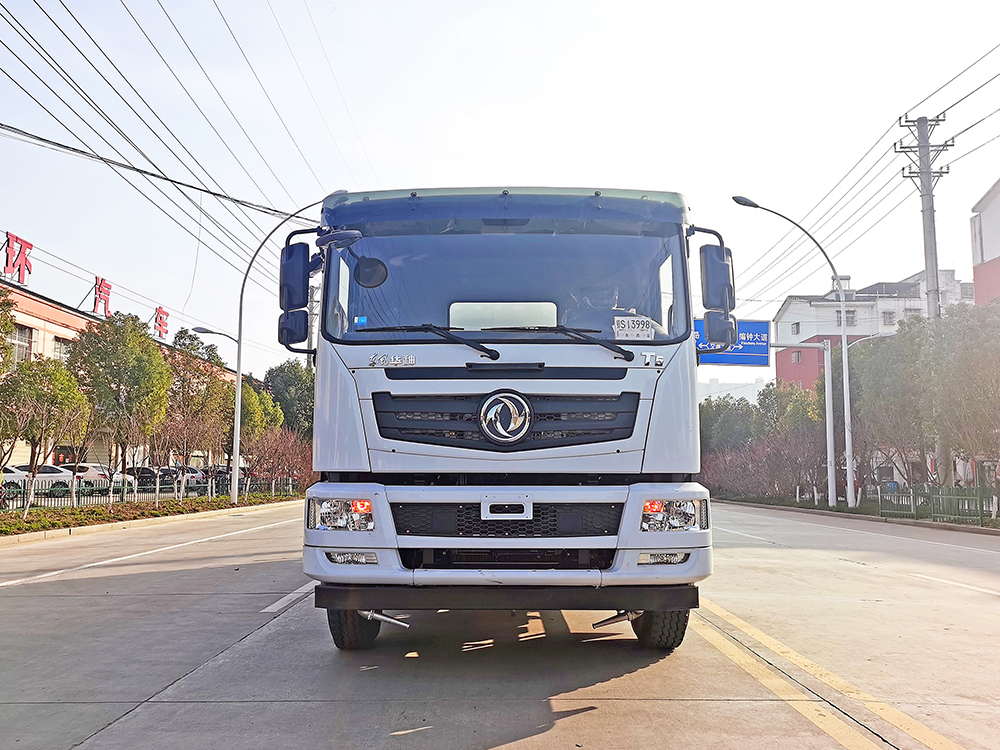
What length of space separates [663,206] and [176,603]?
6169 mm

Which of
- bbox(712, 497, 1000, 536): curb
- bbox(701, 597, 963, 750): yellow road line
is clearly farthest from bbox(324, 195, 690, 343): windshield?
bbox(712, 497, 1000, 536): curb

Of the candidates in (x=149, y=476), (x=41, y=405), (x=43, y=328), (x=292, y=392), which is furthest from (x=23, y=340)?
(x=292, y=392)

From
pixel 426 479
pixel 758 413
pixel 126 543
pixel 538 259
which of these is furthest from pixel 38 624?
pixel 758 413

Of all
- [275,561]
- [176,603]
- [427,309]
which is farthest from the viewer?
[275,561]

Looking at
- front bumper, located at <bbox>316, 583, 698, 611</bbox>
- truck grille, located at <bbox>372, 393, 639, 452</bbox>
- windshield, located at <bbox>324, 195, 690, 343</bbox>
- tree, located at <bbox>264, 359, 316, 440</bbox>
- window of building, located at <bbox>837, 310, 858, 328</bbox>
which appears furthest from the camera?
tree, located at <bbox>264, 359, 316, 440</bbox>

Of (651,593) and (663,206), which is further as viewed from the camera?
(663,206)

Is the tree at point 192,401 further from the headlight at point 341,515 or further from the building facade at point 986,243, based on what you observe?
the building facade at point 986,243

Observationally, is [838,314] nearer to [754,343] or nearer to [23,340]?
[754,343]

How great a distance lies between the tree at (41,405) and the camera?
72.8 ft

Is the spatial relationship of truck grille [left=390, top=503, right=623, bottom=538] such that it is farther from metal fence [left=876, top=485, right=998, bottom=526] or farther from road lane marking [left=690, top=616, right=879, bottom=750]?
metal fence [left=876, top=485, right=998, bottom=526]

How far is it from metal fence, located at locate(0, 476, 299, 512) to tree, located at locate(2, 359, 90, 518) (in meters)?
1.50

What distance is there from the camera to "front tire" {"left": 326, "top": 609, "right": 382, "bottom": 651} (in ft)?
20.7

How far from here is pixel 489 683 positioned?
5.58 meters

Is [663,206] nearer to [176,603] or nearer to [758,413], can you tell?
[176,603]
